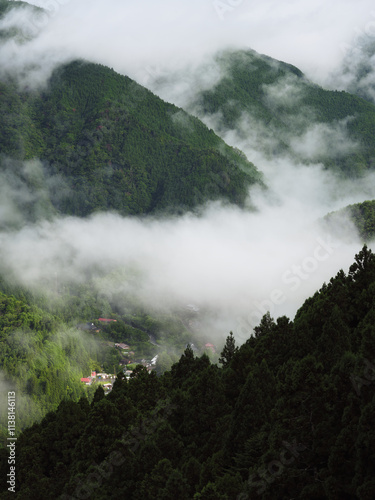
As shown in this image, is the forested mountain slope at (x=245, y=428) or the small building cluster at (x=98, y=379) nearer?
the forested mountain slope at (x=245, y=428)

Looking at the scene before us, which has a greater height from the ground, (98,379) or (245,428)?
(98,379)

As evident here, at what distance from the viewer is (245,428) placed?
40531 mm

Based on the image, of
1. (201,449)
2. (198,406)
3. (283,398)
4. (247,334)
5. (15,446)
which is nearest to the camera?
(283,398)

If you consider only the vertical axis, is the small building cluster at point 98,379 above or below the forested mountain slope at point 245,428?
above

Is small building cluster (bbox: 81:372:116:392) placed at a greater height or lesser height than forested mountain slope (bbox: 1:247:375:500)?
greater

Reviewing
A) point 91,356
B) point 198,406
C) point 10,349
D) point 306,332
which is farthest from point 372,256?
point 91,356

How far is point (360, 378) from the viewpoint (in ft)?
108

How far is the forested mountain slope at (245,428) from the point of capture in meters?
32.7

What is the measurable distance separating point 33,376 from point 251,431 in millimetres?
131157

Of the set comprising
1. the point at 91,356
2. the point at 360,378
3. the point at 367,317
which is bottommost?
the point at 360,378

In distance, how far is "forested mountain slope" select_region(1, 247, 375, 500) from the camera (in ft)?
107

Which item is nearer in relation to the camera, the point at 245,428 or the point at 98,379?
the point at 245,428

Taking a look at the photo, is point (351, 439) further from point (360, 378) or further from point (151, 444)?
point (151, 444)

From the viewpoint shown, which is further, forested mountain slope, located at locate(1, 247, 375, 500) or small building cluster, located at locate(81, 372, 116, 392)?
small building cluster, located at locate(81, 372, 116, 392)
